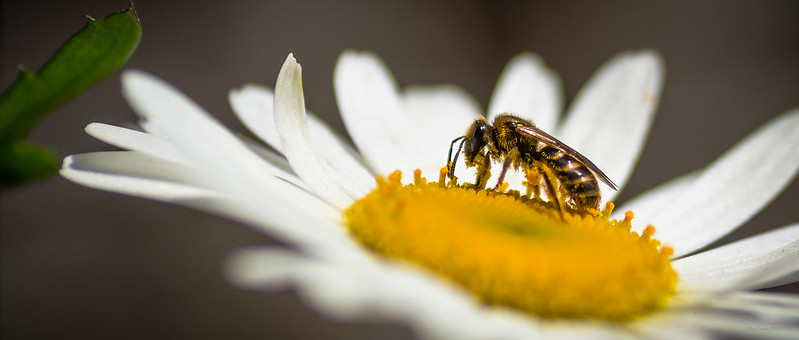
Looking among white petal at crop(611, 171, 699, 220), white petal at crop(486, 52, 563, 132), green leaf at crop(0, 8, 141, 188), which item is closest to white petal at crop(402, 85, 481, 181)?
white petal at crop(486, 52, 563, 132)

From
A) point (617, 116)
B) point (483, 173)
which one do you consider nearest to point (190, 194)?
point (483, 173)

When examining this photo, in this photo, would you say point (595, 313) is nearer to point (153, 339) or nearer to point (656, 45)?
point (153, 339)

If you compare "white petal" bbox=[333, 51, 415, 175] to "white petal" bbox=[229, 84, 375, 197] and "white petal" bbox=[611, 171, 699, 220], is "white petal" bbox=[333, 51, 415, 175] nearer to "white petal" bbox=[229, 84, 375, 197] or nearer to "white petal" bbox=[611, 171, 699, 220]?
"white petal" bbox=[229, 84, 375, 197]

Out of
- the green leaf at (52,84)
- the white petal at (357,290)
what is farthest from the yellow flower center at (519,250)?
the green leaf at (52,84)

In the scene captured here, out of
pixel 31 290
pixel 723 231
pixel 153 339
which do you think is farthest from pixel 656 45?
pixel 31 290

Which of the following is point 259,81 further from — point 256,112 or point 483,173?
point 483,173

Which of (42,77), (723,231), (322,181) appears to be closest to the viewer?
(42,77)
